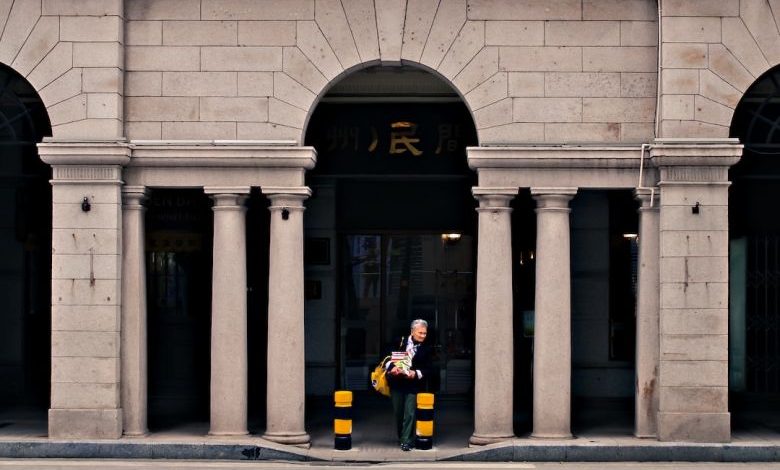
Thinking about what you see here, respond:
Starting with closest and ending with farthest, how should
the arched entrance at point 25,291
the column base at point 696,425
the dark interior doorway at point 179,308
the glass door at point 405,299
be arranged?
the column base at point 696,425
the dark interior doorway at point 179,308
the arched entrance at point 25,291
the glass door at point 405,299

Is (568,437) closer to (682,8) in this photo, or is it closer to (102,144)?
(682,8)

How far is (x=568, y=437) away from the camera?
730 inches

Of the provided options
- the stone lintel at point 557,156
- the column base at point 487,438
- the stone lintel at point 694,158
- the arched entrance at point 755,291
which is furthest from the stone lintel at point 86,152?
the arched entrance at point 755,291

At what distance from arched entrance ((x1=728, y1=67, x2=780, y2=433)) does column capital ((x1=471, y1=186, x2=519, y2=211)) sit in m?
5.70

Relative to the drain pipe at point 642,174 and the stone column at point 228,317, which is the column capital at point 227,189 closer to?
the stone column at point 228,317

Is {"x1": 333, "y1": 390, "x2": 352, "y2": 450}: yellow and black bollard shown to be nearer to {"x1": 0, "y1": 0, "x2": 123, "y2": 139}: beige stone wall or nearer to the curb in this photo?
the curb

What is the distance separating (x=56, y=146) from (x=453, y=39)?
20.2 ft

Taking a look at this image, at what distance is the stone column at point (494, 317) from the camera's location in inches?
727

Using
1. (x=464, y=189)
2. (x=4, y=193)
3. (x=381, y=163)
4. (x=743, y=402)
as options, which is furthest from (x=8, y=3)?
(x=743, y=402)

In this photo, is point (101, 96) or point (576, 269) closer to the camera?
point (101, 96)

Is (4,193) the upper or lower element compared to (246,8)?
lower

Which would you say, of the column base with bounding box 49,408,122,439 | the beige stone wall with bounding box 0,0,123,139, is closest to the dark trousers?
the column base with bounding box 49,408,122,439

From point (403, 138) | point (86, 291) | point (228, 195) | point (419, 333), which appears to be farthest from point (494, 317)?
point (86, 291)

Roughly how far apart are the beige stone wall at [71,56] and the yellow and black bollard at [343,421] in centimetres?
519
